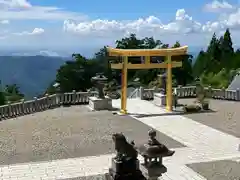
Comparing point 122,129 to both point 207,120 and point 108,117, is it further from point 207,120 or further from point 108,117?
point 207,120

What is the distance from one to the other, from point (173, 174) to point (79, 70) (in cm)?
3006

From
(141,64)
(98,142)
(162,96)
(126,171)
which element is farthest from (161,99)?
(126,171)

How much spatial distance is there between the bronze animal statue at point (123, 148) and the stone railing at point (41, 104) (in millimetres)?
11895

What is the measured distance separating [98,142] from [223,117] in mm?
7327

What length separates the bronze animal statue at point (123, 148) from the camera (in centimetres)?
898

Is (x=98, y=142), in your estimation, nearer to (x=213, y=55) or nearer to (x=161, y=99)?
(x=161, y=99)

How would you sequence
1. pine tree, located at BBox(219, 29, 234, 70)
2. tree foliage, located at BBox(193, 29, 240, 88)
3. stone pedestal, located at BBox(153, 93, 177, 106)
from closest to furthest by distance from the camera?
stone pedestal, located at BBox(153, 93, 177, 106)
tree foliage, located at BBox(193, 29, 240, 88)
pine tree, located at BBox(219, 29, 234, 70)

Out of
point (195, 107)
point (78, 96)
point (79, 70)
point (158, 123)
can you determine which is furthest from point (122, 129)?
point (79, 70)

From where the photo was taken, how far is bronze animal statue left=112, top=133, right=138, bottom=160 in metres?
8.98

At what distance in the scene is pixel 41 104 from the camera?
22.2m

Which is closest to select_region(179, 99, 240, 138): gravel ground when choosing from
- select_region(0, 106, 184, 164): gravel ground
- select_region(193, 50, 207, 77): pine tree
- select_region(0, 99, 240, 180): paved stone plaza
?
select_region(0, 99, 240, 180): paved stone plaza

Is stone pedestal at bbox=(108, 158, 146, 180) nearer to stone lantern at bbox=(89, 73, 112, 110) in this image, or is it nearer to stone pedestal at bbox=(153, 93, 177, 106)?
stone lantern at bbox=(89, 73, 112, 110)

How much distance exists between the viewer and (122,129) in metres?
17.2

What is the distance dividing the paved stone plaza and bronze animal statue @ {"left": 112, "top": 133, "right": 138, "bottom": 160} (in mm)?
2116
